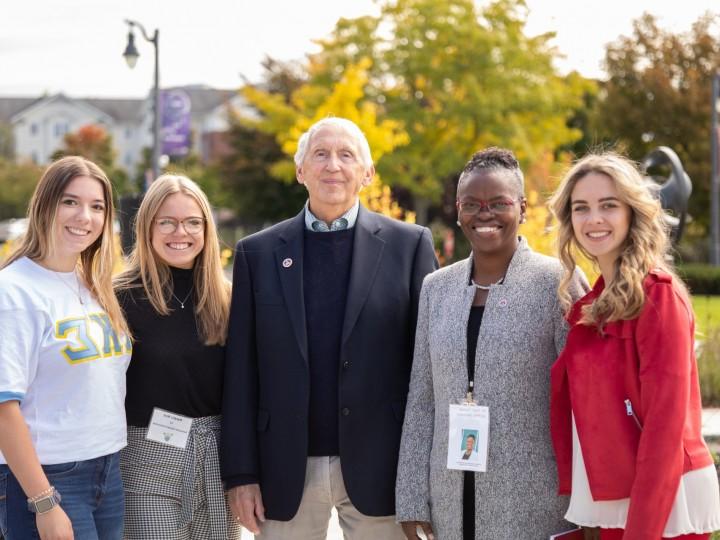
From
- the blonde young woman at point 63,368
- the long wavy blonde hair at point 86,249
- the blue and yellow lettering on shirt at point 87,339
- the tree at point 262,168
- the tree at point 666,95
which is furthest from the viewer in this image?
the tree at point 262,168

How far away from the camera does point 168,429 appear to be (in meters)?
3.78

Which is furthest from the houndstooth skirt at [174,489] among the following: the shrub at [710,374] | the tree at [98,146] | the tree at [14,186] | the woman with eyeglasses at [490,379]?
the tree at [14,186]

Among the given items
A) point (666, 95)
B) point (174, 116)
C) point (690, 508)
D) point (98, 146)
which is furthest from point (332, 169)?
point (98, 146)

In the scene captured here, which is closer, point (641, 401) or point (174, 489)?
point (641, 401)

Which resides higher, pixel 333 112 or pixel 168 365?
pixel 333 112

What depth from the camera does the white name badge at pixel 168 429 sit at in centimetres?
376

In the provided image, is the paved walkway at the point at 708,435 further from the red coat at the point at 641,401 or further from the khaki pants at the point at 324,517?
the red coat at the point at 641,401

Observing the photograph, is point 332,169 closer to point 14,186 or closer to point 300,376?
point 300,376

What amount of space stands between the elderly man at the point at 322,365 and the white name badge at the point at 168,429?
18cm

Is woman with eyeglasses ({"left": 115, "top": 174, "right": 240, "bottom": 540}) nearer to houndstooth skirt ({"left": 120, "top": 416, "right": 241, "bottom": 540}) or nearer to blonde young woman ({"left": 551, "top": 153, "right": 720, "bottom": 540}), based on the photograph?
houndstooth skirt ({"left": 120, "top": 416, "right": 241, "bottom": 540})

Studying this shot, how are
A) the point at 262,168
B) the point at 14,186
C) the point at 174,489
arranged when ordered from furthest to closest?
the point at 14,186
the point at 262,168
the point at 174,489

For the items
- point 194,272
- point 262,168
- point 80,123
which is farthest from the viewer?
point 80,123

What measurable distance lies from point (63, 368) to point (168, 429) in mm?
633

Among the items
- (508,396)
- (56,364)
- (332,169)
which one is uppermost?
(332,169)
